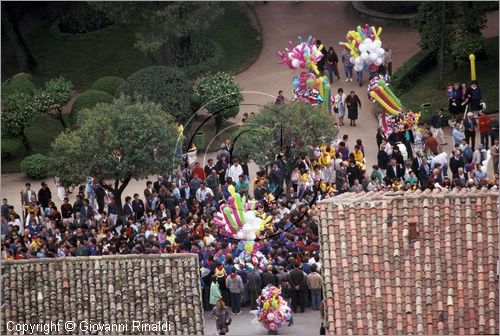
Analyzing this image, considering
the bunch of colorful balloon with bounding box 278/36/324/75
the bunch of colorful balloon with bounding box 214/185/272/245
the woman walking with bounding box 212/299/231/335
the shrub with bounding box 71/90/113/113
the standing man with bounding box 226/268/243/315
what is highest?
the bunch of colorful balloon with bounding box 278/36/324/75

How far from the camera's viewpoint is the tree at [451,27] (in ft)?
198

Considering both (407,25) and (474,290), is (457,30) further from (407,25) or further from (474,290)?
(474,290)

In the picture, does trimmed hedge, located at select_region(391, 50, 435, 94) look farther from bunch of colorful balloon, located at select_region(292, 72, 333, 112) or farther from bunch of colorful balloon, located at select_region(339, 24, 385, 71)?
bunch of colorful balloon, located at select_region(292, 72, 333, 112)

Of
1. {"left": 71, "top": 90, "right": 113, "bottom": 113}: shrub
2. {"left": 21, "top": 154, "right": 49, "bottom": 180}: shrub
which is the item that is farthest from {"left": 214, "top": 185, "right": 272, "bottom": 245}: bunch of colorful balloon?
{"left": 71, "top": 90, "right": 113, "bottom": 113}: shrub

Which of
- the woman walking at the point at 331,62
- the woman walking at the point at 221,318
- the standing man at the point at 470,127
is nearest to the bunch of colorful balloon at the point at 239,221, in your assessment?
the woman walking at the point at 221,318

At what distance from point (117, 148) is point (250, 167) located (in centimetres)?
522

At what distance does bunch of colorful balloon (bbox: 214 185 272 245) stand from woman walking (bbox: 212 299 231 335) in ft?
10.6

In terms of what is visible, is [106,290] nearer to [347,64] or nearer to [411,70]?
[347,64]

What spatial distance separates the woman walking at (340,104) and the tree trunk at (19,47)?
12.9m

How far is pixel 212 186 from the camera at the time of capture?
52812 millimetres

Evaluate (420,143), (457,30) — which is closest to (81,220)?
(420,143)

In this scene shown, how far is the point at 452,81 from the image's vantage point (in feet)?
199

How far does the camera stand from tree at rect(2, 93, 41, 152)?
58438mm

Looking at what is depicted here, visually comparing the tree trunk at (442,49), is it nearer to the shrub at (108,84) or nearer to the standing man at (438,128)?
the standing man at (438,128)
